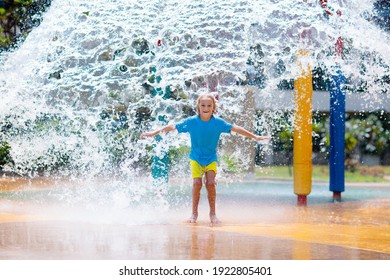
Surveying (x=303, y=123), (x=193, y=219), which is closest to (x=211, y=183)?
(x=193, y=219)

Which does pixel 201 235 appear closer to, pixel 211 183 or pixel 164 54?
pixel 211 183

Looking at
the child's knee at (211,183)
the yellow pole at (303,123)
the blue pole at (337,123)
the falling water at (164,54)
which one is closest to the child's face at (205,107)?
the child's knee at (211,183)

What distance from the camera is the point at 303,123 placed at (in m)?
8.35

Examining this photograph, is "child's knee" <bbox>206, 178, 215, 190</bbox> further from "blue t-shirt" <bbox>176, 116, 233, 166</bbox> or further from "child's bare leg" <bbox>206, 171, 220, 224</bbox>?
"blue t-shirt" <bbox>176, 116, 233, 166</bbox>

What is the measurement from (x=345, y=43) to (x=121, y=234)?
4476mm

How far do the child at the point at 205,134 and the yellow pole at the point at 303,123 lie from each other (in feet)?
7.02

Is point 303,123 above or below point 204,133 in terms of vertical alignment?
above

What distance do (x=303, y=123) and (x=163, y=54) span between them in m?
1.80

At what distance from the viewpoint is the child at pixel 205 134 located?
6.29 metres

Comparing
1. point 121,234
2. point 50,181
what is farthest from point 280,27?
point 50,181

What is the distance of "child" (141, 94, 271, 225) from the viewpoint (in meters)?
6.29

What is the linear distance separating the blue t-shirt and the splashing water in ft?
4.92

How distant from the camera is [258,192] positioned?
10898mm
